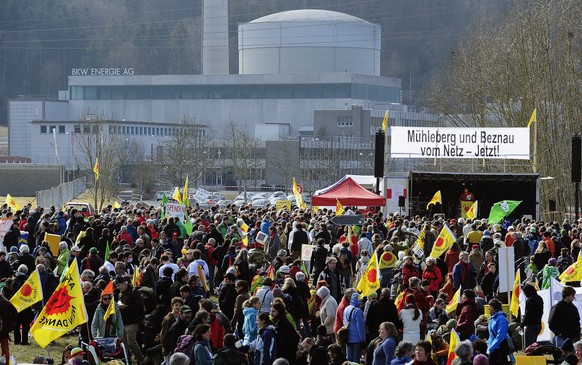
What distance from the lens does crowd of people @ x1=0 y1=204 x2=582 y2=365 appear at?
1538 cm

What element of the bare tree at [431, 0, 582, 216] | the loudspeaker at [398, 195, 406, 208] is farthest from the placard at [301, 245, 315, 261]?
the bare tree at [431, 0, 582, 216]

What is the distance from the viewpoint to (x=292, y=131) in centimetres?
13338

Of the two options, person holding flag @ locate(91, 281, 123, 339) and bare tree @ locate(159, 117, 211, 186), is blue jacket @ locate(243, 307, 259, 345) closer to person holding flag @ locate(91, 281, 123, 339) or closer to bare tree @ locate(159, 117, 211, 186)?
person holding flag @ locate(91, 281, 123, 339)

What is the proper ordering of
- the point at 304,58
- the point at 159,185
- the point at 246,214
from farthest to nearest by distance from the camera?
1. the point at 304,58
2. the point at 159,185
3. the point at 246,214

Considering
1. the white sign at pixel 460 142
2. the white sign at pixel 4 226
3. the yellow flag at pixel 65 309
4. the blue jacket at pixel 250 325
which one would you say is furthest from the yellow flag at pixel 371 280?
the white sign at pixel 460 142

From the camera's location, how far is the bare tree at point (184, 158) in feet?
325

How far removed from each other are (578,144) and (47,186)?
66.6 metres

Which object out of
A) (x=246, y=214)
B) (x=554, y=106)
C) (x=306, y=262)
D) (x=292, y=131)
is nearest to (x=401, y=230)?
(x=306, y=262)

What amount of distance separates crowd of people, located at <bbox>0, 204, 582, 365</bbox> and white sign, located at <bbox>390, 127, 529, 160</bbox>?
1433 centimetres

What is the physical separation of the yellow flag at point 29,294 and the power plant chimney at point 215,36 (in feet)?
410

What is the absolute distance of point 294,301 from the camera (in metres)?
18.0

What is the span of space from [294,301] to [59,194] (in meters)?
53.1

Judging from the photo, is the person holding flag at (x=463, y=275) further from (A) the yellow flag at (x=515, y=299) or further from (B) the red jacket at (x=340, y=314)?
(B) the red jacket at (x=340, y=314)

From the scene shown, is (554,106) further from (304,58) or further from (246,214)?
(304,58)
